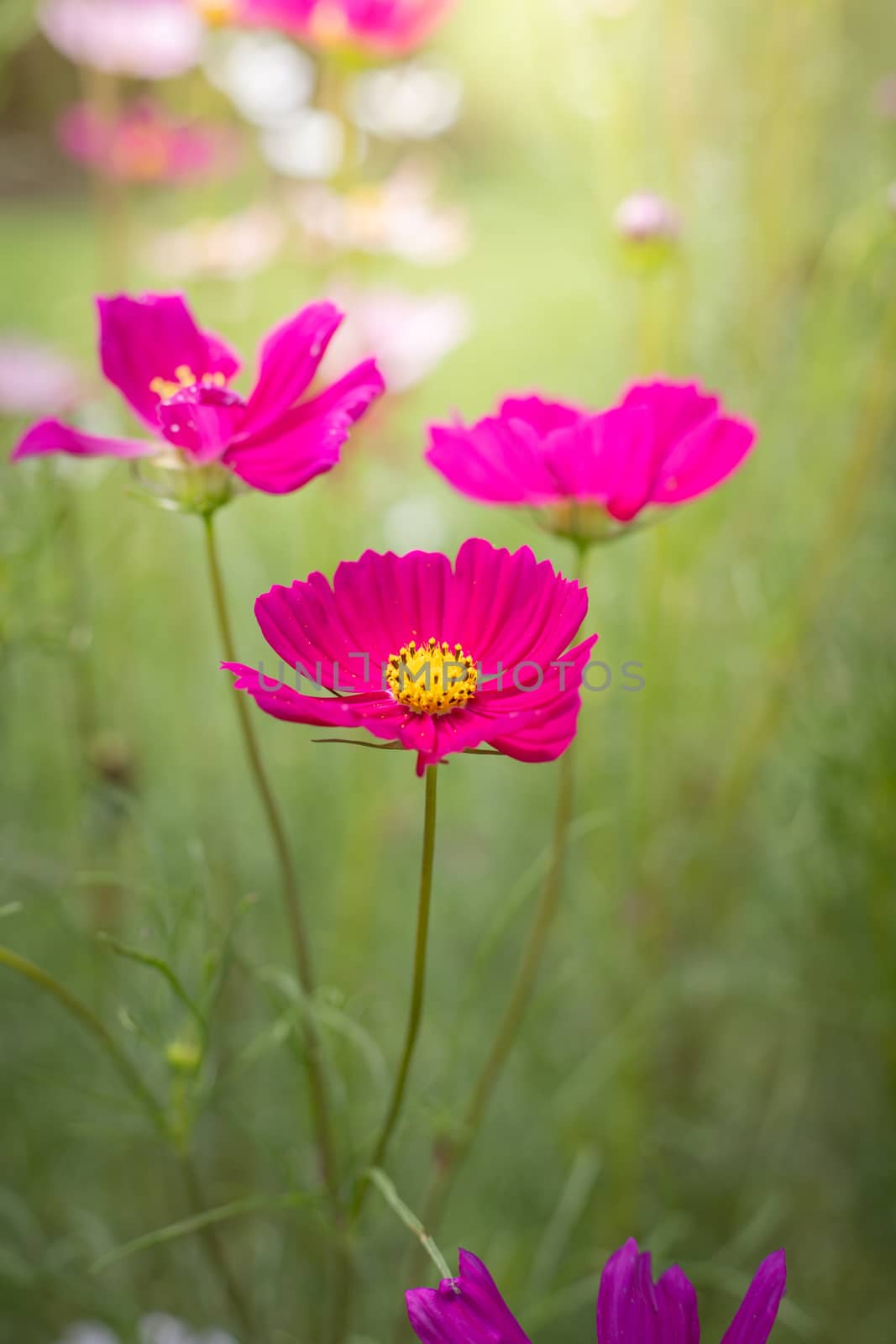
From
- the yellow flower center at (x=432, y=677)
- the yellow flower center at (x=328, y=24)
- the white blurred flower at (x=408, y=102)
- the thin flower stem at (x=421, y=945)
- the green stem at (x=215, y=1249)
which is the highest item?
the white blurred flower at (x=408, y=102)

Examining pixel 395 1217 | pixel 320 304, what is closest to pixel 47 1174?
pixel 395 1217

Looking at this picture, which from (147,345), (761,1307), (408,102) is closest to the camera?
(761,1307)

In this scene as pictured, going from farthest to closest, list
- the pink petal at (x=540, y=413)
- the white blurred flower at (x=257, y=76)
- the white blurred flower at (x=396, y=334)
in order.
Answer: the white blurred flower at (x=257, y=76), the white blurred flower at (x=396, y=334), the pink petal at (x=540, y=413)

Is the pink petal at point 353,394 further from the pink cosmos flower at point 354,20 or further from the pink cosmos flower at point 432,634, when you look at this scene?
the pink cosmos flower at point 354,20

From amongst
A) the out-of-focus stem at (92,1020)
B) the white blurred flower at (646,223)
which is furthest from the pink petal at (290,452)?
the white blurred flower at (646,223)

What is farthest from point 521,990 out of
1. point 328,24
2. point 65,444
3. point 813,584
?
point 328,24

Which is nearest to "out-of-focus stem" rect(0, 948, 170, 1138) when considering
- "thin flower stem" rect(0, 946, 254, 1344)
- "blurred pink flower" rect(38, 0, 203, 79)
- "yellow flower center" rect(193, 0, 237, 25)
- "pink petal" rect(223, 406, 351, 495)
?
"thin flower stem" rect(0, 946, 254, 1344)

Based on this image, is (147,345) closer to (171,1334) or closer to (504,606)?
(504,606)

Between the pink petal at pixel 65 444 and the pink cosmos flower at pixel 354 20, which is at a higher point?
the pink cosmos flower at pixel 354 20
